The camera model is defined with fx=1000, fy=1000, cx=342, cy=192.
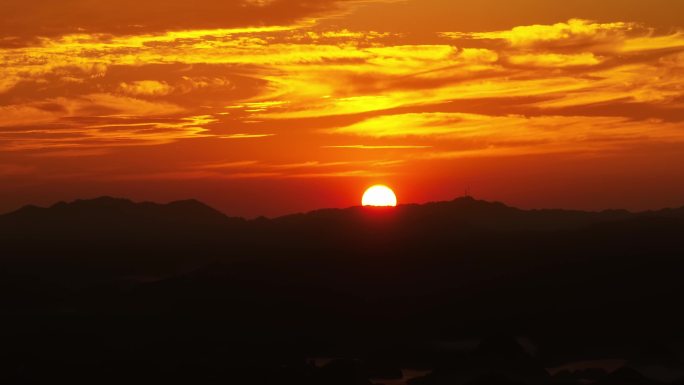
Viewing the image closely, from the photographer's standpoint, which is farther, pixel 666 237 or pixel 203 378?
pixel 666 237

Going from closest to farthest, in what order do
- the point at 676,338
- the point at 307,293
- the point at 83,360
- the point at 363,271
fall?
the point at 83,360 → the point at 676,338 → the point at 307,293 → the point at 363,271

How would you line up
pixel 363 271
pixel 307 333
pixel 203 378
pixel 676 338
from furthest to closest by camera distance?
pixel 363 271 → pixel 307 333 → pixel 676 338 → pixel 203 378

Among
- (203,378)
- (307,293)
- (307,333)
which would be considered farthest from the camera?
(307,293)

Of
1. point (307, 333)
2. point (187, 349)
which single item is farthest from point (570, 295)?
point (187, 349)

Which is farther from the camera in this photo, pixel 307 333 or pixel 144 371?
pixel 307 333

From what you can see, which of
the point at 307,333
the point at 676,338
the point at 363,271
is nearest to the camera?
the point at 676,338

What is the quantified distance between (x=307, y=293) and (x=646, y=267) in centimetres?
5738

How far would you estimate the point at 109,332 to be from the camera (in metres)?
157

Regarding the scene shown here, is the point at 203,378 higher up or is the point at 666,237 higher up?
the point at 666,237

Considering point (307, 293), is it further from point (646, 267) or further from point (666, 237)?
point (666, 237)

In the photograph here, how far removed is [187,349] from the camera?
142 meters

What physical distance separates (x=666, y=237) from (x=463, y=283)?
155ft

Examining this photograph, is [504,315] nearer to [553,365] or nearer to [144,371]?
[553,365]

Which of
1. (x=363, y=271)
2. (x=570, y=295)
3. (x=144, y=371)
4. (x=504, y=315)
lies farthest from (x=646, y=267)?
(x=144, y=371)
